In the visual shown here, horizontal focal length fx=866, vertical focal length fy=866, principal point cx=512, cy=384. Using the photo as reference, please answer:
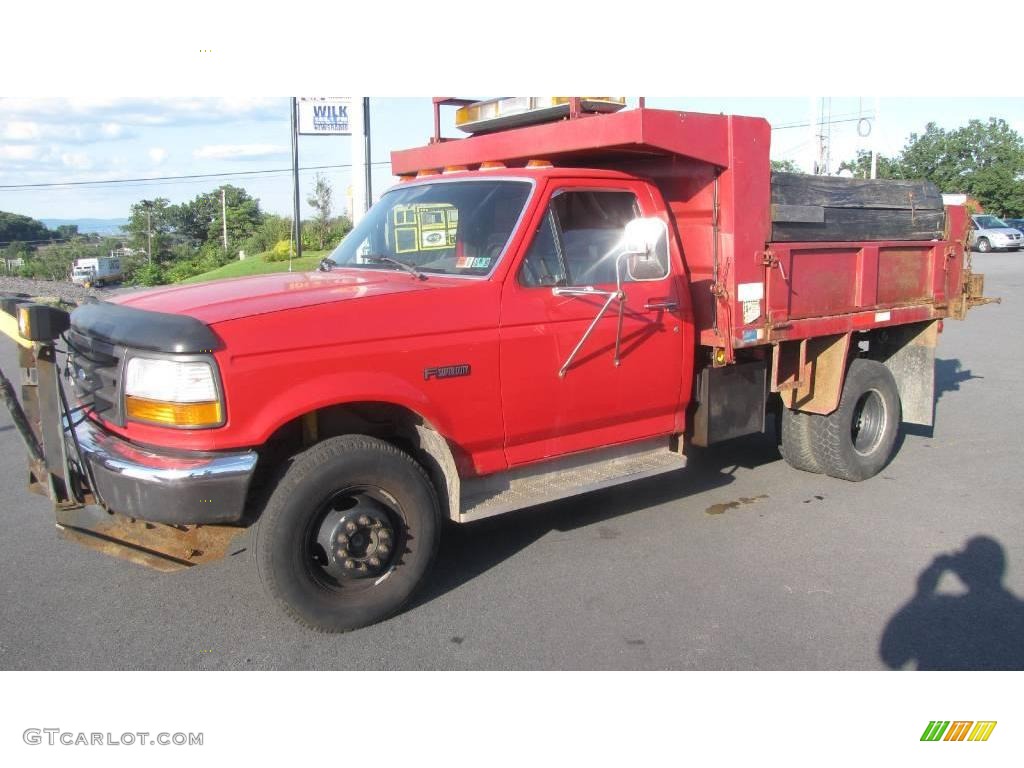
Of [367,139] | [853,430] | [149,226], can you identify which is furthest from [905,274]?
[149,226]

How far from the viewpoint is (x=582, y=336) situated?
15.4 ft

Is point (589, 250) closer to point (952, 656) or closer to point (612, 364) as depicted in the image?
point (612, 364)

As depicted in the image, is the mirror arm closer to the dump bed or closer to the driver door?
the driver door

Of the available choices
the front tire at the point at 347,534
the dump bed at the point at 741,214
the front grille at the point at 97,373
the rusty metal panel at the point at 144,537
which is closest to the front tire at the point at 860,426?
the dump bed at the point at 741,214

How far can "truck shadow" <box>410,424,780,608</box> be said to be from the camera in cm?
486

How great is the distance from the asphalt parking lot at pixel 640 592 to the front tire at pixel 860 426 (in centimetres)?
17

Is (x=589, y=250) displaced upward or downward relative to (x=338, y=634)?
upward

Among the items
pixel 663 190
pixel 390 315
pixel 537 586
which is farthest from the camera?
pixel 663 190

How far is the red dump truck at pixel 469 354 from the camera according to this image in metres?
3.71

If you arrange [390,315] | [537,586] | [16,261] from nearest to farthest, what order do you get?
[390,315]
[537,586]
[16,261]

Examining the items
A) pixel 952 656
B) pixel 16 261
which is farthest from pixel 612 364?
pixel 16 261

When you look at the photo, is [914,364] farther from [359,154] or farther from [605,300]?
[359,154]

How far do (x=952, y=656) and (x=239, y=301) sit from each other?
3.58 m

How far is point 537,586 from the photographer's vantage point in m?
4.60
